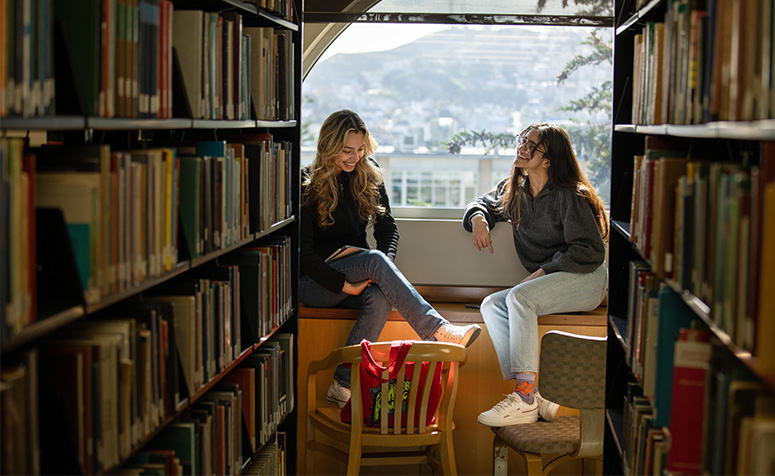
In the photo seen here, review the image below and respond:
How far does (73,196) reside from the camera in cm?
141

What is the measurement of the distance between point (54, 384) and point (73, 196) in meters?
0.32

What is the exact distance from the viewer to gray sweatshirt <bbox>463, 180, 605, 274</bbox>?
11.5ft

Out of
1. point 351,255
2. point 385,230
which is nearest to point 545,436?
point 351,255

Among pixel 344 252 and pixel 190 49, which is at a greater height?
pixel 190 49

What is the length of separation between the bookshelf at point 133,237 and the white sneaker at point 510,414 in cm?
94

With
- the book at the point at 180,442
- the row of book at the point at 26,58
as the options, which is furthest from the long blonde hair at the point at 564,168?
the row of book at the point at 26,58

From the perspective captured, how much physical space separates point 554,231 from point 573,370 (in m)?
0.92

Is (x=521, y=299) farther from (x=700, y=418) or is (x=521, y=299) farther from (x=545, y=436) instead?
(x=700, y=418)

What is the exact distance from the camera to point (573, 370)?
2832mm

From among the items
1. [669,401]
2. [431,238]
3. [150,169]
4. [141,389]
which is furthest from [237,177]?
[431,238]

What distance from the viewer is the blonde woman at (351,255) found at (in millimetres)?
3412

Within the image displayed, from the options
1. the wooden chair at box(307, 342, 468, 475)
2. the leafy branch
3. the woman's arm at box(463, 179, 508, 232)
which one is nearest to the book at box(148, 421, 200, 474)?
the wooden chair at box(307, 342, 468, 475)

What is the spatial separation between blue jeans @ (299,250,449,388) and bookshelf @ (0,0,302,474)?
2.66 ft

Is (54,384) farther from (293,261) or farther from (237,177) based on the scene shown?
(293,261)
